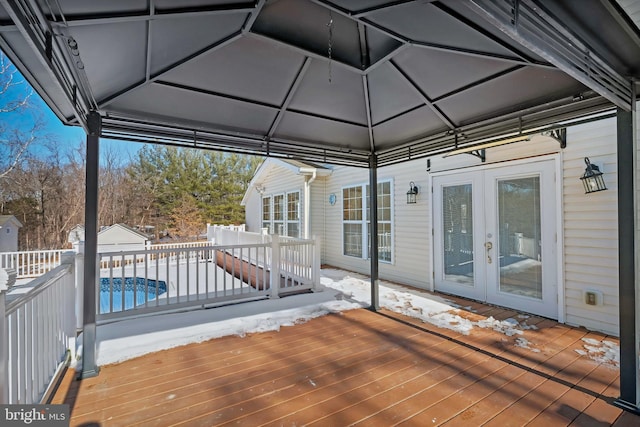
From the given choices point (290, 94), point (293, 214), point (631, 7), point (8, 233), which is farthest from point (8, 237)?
point (631, 7)

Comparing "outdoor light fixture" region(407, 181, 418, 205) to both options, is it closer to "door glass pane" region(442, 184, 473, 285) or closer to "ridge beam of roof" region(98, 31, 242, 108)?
"door glass pane" region(442, 184, 473, 285)

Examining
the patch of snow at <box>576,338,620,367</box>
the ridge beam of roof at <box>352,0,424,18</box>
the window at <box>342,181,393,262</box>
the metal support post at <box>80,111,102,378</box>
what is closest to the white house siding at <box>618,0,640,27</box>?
the ridge beam of roof at <box>352,0,424,18</box>

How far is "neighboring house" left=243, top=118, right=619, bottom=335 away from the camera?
141 inches

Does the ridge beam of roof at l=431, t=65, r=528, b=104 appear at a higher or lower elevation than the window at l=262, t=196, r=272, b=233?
higher

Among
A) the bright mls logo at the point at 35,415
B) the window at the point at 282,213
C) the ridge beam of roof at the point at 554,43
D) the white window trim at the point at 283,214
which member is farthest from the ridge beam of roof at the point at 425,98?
the window at the point at 282,213

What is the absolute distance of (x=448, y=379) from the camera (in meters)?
2.58

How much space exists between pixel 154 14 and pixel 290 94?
1503mm

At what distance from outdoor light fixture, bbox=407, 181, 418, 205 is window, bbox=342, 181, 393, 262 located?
614 mm

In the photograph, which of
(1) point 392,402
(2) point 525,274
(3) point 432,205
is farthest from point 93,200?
(2) point 525,274

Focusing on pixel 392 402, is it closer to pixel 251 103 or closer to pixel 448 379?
pixel 448 379

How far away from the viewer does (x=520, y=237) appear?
171 inches

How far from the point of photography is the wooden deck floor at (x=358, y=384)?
2092 millimetres

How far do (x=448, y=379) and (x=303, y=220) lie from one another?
622 cm

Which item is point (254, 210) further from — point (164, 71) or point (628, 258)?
point (628, 258)
